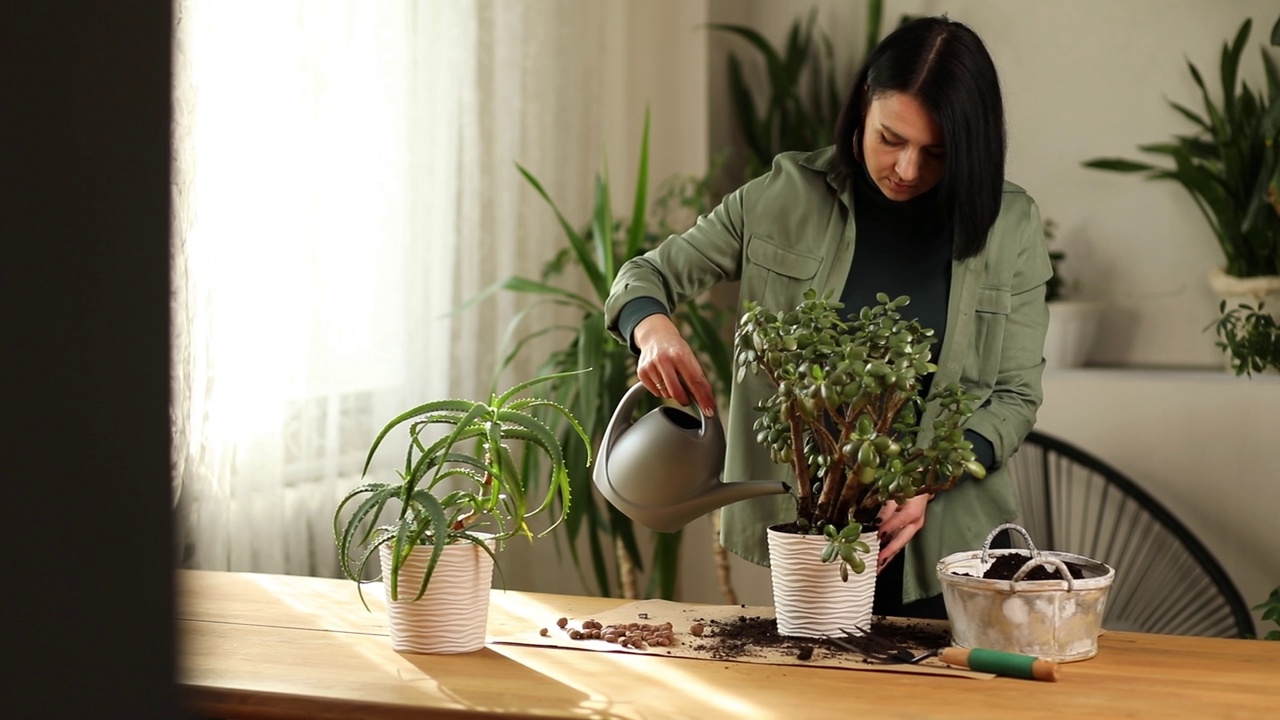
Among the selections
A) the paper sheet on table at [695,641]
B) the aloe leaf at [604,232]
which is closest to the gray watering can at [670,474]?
the paper sheet on table at [695,641]

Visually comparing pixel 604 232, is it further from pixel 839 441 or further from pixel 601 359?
pixel 839 441

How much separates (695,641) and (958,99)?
82cm

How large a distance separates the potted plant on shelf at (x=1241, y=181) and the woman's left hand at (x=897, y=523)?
193 cm

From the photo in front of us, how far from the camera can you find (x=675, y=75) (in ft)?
13.0

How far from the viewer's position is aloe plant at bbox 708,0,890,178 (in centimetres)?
384

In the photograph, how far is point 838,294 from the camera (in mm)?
1898

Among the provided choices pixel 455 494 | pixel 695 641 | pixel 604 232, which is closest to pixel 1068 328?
pixel 604 232

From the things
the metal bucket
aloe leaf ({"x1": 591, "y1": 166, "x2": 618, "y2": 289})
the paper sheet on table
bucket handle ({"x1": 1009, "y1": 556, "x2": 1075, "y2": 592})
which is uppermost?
aloe leaf ({"x1": 591, "y1": 166, "x2": 618, "y2": 289})

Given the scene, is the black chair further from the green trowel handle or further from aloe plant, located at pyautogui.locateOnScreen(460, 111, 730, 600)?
the green trowel handle

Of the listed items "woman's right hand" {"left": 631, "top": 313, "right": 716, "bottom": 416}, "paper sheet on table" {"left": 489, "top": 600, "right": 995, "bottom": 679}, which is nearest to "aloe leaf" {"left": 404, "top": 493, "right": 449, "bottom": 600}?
"paper sheet on table" {"left": 489, "top": 600, "right": 995, "bottom": 679}

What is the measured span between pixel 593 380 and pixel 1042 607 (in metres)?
1.74

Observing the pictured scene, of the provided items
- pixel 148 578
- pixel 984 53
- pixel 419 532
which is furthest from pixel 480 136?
pixel 148 578

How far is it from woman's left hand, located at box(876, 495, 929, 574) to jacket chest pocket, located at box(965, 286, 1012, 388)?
32 centimetres

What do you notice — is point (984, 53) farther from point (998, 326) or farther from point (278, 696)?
point (278, 696)
